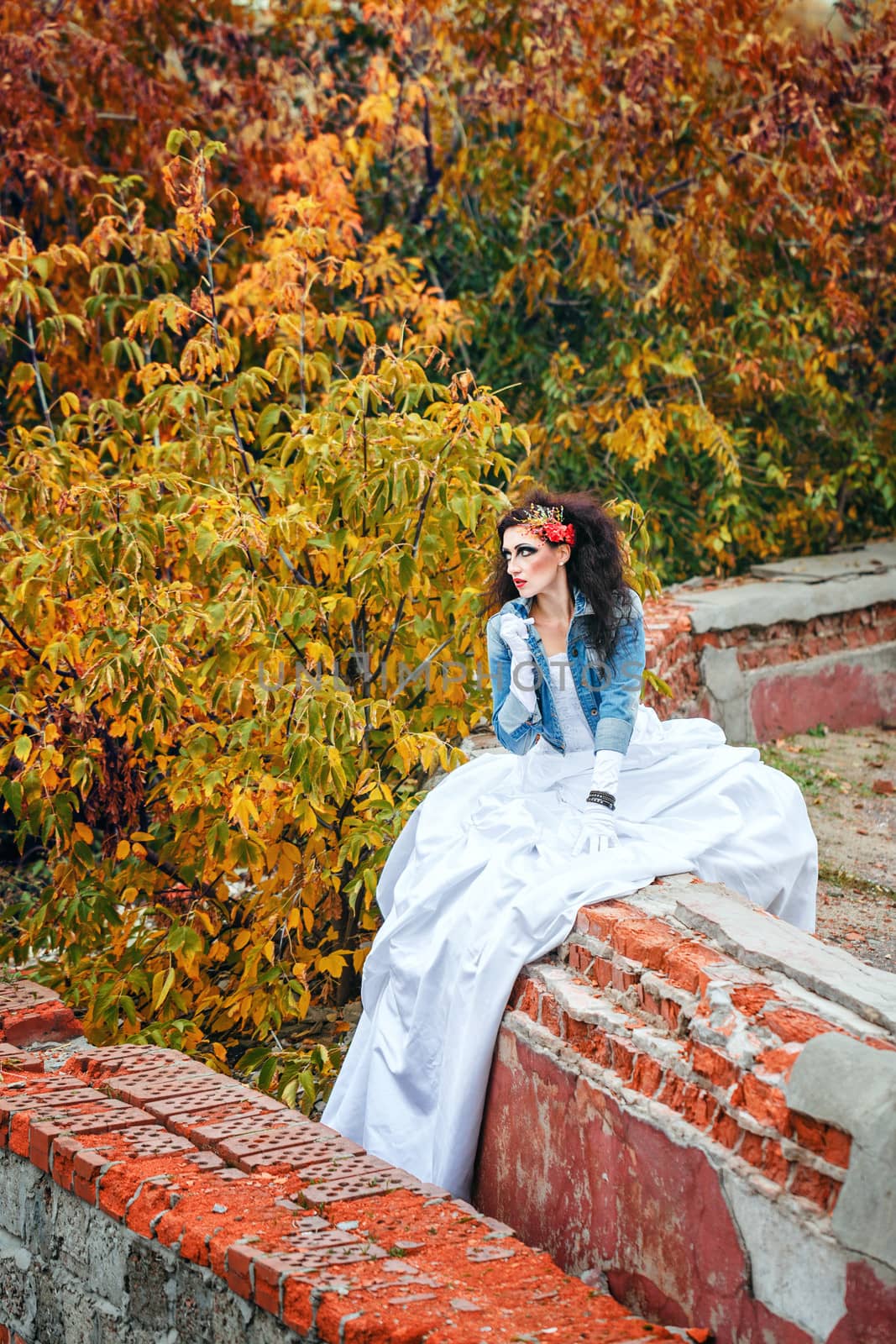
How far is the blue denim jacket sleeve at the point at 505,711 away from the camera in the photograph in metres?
3.79

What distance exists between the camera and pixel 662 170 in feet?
27.2

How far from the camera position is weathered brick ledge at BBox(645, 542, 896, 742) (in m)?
7.04

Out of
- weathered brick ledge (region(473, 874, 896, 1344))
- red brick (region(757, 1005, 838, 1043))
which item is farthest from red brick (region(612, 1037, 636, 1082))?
red brick (region(757, 1005, 838, 1043))

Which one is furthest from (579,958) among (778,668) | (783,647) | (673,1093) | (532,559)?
(783,647)

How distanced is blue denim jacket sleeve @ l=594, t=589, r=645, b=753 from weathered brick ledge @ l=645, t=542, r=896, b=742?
8.39ft

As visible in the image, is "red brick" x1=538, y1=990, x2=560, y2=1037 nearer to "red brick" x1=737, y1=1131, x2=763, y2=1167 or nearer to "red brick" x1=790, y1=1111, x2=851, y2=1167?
"red brick" x1=737, y1=1131, x2=763, y2=1167

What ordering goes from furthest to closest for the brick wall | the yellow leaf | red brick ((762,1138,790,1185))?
1. the brick wall
2. the yellow leaf
3. red brick ((762,1138,790,1185))

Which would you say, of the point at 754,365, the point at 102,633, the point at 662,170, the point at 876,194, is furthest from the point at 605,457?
the point at 102,633

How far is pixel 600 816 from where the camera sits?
3502 millimetres

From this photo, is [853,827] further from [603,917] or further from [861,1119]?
[861,1119]

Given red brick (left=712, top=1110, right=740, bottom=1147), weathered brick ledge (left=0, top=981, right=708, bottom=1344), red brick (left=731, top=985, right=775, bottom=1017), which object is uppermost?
red brick (left=731, top=985, right=775, bottom=1017)

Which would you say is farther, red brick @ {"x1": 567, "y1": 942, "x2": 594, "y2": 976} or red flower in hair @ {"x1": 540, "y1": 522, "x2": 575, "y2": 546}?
red flower in hair @ {"x1": 540, "y1": 522, "x2": 575, "y2": 546}

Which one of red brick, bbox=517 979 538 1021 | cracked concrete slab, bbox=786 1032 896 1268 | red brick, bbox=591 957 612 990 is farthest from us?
red brick, bbox=517 979 538 1021

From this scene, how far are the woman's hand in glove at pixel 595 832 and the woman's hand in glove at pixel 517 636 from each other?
18.4 inches
